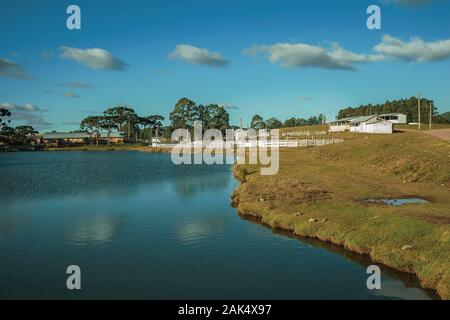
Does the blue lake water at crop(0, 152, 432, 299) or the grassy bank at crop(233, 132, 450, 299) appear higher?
the grassy bank at crop(233, 132, 450, 299)

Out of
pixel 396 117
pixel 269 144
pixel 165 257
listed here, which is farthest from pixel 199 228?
pixel 396 117

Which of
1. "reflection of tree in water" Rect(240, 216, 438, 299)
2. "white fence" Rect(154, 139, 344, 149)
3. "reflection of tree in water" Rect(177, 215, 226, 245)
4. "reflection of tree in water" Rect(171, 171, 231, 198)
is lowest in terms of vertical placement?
"reflection of tree in water" Rect(240, 216, 438, 299)

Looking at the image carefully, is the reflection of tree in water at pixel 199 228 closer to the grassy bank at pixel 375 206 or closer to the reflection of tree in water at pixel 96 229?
the grassy bank at pixel 375 206

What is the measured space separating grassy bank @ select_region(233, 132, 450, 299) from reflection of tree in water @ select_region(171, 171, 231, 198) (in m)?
4.74

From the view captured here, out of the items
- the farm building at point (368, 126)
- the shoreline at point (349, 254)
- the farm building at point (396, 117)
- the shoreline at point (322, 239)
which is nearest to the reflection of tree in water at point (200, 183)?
the shoreline at point (322, 239)

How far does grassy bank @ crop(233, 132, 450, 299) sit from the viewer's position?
2527cm

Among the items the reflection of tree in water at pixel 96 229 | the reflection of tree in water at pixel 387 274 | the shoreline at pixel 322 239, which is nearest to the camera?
the reflection of tree in water at pixel 387 274

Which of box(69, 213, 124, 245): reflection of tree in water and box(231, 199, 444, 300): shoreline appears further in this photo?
box(69, 213, 124, 245): reflection of tree in water

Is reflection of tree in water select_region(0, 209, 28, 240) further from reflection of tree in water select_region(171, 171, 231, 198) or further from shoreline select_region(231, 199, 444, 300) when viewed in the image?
reflection of tree in water select_region(171, 171, 231, 198)

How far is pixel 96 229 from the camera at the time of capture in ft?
117

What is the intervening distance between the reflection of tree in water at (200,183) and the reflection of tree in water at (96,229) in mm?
16867

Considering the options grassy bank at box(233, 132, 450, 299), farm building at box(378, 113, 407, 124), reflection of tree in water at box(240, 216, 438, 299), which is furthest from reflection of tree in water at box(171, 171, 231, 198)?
farm building at box(378, 113, 407, 124)

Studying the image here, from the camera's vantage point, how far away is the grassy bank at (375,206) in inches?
995

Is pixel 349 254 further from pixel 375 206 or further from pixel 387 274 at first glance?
pixel 375 206
